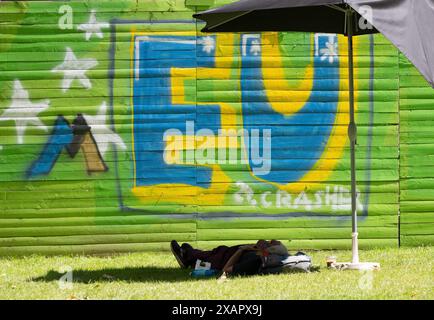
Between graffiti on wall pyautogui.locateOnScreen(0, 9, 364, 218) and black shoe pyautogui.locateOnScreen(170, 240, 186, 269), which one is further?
graffiti on wall pyautogui.locateOnScreen(0, 9, 364, 218)

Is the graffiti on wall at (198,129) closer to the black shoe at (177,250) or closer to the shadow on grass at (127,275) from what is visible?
the black shoe at (177,250)

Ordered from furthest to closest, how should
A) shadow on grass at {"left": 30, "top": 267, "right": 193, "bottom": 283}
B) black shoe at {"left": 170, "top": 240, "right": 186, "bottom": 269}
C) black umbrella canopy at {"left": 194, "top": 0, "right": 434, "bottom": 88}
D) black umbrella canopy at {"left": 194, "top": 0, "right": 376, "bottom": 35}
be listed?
black umbrella canopy at {"left": 194, "top": 0, "right": 376, "bottom": 35}
black shoe at {"left": 170, "top": 240, "right": 186, "bottom": 269}
shadow on grass at {"left": 30, "top": 267, "right": 193, "bottom": 283}
black umbrella canopy at {"left": 194, "top": 0, "right": 434, "bottom": 88}

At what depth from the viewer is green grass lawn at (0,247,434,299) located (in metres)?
7.24

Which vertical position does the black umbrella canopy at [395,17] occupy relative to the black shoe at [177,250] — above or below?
above

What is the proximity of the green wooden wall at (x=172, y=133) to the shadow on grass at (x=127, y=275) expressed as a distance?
53.8 inches

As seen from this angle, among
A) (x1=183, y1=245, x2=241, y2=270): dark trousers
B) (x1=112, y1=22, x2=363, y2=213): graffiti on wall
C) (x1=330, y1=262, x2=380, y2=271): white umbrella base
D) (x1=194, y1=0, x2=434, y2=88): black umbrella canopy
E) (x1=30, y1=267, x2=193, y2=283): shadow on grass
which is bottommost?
(x1=30, y1=267, x2=193, y2=283): shadow on grass

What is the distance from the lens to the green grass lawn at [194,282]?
7.24m

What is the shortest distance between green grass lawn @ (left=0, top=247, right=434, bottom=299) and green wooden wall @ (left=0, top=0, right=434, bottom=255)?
2.15 feet

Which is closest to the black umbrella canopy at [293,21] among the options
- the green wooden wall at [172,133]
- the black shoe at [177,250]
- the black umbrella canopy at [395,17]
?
the black umbrella canopy at [395,17]

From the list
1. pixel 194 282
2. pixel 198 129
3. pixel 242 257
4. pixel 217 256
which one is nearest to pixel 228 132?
pixel 198 129

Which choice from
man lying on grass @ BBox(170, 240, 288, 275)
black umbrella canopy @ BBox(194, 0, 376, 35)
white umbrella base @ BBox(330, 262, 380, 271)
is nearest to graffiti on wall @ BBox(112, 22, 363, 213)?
black umbrella canopy @ BBox(194, 0, 376, 35)

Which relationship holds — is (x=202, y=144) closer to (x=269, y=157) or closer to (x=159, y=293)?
(x=269, y=157)

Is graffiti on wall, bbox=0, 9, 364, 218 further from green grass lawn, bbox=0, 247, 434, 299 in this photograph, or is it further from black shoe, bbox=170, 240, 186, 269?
black shoe, bbox=170, 240, 186, 269

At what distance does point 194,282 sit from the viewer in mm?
7887
